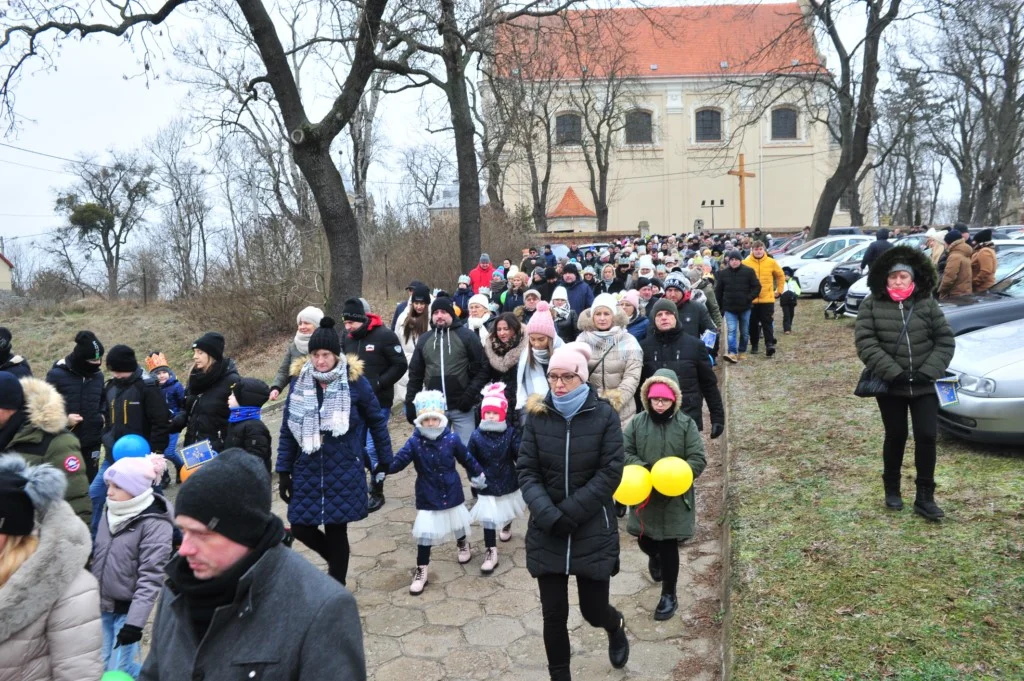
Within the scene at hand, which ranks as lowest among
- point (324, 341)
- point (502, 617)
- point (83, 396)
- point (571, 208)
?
point (502, 617)

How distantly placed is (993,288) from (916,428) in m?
5.74

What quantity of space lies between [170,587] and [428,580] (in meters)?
4.09

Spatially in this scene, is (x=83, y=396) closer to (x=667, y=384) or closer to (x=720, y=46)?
(x=667, y=384)

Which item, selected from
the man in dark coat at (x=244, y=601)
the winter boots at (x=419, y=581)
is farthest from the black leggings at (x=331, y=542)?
the man in dark coat at (x=244, y=601)

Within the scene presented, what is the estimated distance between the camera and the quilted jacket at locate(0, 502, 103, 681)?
272 cm

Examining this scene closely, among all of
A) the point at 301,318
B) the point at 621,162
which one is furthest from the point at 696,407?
the point at 621,162

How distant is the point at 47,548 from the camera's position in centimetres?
283

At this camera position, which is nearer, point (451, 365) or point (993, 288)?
point (451, 365)

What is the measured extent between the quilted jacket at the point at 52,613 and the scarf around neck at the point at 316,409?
224 centimetres

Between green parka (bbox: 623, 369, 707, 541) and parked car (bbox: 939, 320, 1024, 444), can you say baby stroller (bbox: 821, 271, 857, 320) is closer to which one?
parked car (bbox: 939, 320, 1024, 444)

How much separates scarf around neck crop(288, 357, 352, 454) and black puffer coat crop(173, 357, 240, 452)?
96cm

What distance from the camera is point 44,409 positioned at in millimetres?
4867

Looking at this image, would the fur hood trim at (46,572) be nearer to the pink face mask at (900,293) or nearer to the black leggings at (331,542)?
the black leggings at (331,542)

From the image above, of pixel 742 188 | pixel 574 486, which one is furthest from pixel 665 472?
pixel 742 188
